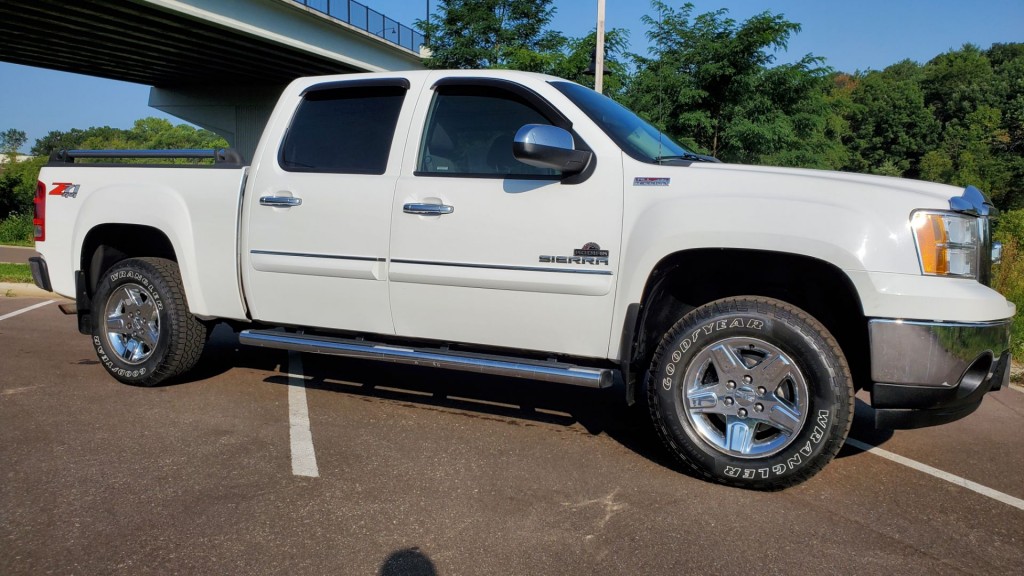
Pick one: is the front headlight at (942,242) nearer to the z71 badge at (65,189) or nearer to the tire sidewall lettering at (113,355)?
the tire sidewall lettering at (113,355)

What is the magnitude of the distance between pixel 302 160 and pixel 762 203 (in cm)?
287

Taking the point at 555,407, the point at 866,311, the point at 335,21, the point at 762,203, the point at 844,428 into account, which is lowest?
the point at 555,407

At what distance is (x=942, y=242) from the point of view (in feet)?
11.2

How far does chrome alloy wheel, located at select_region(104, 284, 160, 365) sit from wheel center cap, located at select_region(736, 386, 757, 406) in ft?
12.7

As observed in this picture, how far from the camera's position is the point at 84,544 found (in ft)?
9.84

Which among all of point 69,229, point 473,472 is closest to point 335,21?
point 69,229

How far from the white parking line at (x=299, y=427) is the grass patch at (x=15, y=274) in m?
7.31

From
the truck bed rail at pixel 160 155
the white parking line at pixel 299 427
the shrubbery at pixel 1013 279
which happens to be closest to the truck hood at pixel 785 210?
the white parking line at pixel 299 427

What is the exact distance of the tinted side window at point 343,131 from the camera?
472cm

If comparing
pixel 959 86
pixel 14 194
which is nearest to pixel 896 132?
pixel 959 86

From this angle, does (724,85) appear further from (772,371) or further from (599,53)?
(772,371)

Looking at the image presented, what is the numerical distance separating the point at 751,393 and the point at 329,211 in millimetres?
2608

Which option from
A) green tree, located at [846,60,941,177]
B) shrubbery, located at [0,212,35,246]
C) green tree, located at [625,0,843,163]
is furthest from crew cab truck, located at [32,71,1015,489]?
green tree, located at [846,60,941,177]

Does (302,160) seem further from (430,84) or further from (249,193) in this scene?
(430,84)
